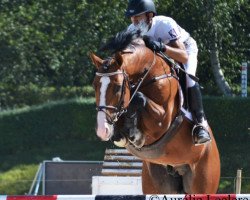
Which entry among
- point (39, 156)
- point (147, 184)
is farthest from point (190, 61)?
point (39, 156)

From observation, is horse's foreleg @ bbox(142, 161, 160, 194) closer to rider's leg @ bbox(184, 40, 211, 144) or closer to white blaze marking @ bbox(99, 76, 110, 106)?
rider's leg @ bbox(184, 40, 211, 144)

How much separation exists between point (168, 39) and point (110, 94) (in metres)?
1.22

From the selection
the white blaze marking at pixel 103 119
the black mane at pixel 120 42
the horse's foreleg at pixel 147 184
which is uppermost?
the black mane at pixel 120 42

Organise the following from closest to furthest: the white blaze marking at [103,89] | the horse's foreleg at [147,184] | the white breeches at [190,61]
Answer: the white blaze marking at [103,89]
the white breeches at [190,61]
the horse's foreleg at [147,184]

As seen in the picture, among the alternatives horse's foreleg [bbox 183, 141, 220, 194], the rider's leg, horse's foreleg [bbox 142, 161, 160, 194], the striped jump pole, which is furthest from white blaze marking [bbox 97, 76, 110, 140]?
horse's foreleg [bbox 142, 161, 160, 194]

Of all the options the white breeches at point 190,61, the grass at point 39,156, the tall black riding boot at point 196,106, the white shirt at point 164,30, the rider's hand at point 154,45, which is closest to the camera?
the rider's hand at point 154,45

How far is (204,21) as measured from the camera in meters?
19.1

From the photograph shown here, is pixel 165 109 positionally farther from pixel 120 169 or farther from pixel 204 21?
pixel 204 21

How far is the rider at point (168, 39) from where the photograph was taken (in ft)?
26.0

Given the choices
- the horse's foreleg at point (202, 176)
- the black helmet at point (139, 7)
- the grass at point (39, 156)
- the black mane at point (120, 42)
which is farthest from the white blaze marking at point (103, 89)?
the grass at point (39, 156)

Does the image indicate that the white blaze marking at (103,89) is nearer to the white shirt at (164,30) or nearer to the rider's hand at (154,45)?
the rider's hand at (154,45)

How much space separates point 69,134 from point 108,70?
1354 cm

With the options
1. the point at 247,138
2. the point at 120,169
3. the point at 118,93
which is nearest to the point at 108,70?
the point at 118,93

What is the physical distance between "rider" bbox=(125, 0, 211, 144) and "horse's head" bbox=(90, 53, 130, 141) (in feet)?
2.33
